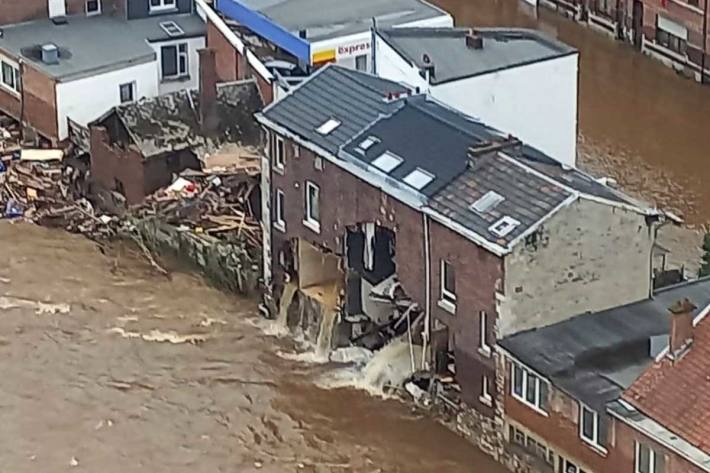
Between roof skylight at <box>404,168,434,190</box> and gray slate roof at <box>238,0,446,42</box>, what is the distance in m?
13.4

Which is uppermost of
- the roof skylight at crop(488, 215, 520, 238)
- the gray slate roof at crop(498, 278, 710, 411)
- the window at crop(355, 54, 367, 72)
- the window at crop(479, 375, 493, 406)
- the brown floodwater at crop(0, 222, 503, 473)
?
the roof skylight at crop(488, 215, 520, 238)

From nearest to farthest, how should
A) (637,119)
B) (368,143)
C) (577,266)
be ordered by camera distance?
(577,266) → (368,143) → (637,119)

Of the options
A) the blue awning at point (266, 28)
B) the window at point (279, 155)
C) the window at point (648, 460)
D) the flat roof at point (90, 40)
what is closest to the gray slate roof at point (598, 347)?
the window at point (648, 460)

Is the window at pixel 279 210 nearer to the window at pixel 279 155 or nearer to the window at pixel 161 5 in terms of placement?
the window at pixel 279 155

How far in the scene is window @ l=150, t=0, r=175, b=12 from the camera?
200 ft

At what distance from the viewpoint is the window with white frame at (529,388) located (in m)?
40.6

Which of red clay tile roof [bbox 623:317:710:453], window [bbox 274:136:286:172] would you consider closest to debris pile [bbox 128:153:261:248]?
window [bbox 274:136:286:172]

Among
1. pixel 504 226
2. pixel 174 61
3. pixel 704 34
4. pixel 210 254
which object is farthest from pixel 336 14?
pixel 504 226

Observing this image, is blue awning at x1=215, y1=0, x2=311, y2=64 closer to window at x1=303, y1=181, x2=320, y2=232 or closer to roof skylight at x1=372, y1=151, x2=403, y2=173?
window at x1=303, y1=181, x2=320, y2=232

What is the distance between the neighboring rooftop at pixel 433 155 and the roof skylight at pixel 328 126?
0.02 metres

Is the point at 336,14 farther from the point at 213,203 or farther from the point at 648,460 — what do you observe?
the point at 648,460

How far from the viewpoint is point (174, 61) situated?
196ft

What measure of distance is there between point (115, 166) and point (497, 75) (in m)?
11.2

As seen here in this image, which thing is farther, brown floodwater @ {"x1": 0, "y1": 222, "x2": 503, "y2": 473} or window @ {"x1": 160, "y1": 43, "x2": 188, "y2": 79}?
window @ {"x1": 160, "y1": 43, "x2": 188, "y2": 79}
